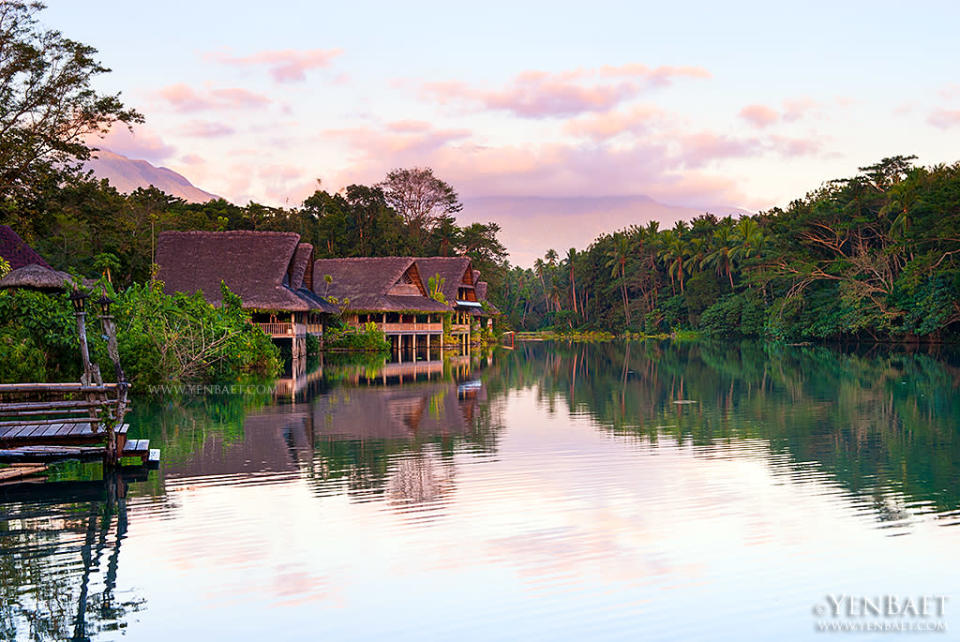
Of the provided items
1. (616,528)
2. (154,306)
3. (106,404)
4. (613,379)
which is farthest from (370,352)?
(616,528)

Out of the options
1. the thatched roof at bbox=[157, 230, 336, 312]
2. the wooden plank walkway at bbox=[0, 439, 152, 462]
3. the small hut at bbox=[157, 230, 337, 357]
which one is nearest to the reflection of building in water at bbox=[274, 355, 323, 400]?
the small hut at bbox=[157, 230, 337, 357]

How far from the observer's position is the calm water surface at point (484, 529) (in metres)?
6.66

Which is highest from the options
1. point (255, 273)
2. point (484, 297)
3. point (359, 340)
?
point (255, 273)

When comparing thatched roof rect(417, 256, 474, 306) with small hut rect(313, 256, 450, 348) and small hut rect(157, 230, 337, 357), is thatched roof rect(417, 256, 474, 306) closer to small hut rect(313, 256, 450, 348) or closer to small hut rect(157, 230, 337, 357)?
small hut rect(313, 256, 450, 348)

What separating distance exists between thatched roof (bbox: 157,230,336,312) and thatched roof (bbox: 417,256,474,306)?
13.9 metres

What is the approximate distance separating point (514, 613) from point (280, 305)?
30302 mm

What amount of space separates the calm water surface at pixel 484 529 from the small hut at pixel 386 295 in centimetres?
2861

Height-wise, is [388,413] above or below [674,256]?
below

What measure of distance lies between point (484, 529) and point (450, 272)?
46830 millimetres

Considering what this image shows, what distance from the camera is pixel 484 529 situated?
894 centimetres

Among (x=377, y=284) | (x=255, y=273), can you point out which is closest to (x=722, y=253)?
(x=377, y=284)

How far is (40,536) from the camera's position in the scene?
28.2 feet

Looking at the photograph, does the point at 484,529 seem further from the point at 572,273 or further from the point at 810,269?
the point at 572,273

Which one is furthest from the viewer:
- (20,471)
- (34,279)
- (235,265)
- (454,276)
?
(454,276)
